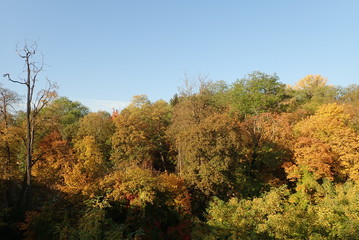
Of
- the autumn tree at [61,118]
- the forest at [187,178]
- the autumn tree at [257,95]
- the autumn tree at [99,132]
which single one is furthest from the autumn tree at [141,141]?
the autumn tree at [257,95]

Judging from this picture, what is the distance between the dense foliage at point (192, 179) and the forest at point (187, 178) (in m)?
0.07

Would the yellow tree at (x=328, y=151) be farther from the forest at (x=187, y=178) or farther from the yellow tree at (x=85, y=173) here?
the yellow tree at (x=85, y=173)

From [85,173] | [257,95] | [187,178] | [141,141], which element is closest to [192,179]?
[187,178]

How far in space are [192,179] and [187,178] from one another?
0.45 m

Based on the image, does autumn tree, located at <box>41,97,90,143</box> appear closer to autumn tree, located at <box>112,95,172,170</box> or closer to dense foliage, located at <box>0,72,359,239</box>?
dense foliage, located at <box>0,72,359,239</box>

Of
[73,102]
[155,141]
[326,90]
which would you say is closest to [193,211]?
[155,141]

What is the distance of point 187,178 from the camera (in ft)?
57.7

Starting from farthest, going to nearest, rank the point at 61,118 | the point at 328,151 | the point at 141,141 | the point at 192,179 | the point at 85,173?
the point at 61,118 → the point at 141,141 → the point at 328,151 → the point at 192,179 → the point at 85,173

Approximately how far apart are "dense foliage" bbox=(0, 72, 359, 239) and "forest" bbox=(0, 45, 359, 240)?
7cm

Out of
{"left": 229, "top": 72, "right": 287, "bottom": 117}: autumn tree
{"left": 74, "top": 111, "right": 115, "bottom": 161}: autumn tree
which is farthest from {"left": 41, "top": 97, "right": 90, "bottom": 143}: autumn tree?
{"left": 229, "top": 72, "right": 287, "bottom": 117}: autumn tree

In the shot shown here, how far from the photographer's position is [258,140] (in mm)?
22047

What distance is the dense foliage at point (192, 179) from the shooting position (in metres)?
11.7

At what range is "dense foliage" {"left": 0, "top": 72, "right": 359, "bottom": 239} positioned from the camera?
461 inches

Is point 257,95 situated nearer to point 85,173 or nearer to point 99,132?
point 99,132
